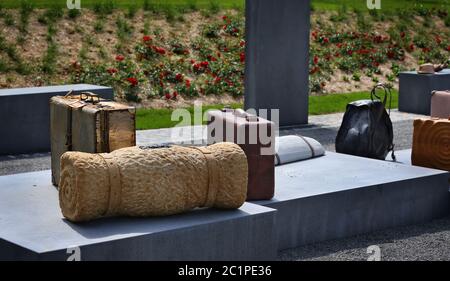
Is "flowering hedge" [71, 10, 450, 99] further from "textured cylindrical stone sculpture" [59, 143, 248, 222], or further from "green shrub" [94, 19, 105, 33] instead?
"textured cylindrical stone sculpture" [59, 143, 248, 222]

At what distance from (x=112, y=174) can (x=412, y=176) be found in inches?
160

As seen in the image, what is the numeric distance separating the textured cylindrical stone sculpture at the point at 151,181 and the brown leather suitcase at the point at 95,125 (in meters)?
0.97

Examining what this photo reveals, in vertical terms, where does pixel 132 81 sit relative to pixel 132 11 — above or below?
below

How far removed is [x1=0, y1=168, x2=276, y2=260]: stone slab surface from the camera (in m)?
6.70

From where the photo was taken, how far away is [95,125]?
8.22 metres

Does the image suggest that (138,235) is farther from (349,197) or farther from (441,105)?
(441,105)

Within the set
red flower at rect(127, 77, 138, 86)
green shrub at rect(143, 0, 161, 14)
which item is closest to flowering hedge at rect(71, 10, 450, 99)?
red flower at rect(127, 77, 138, 86)

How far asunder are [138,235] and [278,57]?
10047 millimetres

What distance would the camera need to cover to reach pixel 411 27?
27.0 m

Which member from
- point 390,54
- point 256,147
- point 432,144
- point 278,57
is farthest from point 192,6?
point 256,147

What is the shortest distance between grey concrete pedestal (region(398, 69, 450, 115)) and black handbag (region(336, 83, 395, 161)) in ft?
28.3

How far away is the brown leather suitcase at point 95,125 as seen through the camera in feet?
27.0

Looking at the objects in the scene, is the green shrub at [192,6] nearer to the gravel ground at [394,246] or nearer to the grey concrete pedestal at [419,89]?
the grey concrete pedestal at [419,89]
